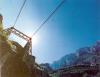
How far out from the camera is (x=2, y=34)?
9.98 metres

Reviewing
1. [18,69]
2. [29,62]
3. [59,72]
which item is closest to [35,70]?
[29,62]

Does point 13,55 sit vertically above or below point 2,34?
below

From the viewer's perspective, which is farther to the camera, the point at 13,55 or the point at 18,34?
the point at 18,34

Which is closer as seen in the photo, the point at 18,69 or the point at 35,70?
the point at 18,69

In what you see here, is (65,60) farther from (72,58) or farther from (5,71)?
(5,71)

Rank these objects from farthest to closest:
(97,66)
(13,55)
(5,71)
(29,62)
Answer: (97,66), (29,62), (13,55), (5,71)

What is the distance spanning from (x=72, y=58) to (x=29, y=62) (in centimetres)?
5328

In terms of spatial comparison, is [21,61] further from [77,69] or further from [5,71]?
[77,69]

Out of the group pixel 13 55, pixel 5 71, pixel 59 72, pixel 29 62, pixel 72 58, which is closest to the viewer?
pixel 5 71

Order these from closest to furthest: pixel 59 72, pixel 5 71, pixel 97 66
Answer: pixel 5 71 < pixel 59 72 < pixel 97 66

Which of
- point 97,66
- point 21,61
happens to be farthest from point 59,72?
point 21,61

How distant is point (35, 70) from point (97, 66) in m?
10.0

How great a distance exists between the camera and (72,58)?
210 feet

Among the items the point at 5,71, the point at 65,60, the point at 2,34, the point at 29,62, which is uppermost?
the point at 65,60
